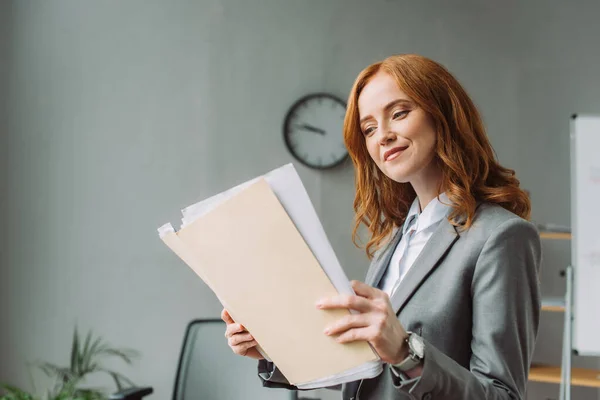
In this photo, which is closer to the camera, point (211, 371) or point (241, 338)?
point (241, 338)

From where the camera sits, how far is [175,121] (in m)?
3.84

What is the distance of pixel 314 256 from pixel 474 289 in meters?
0.30

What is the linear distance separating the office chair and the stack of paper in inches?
61.0

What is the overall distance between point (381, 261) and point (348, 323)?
465 millimetres

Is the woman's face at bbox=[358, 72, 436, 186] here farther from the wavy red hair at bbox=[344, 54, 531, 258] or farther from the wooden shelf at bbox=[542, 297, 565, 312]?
the wooden shelf at bbox=[542, 297, 565, 312]

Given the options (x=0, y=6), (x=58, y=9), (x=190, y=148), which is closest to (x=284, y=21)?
(x=190, y=148)

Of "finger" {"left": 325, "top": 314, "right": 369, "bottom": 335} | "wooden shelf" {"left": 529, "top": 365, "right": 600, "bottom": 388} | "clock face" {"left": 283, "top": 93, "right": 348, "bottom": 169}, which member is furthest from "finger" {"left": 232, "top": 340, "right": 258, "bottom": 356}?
"clock face" {"left": 283, "top": 93, "right": 348, "bottom": 169}

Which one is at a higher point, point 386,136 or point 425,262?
point 386,136

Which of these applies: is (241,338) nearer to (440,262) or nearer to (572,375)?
(440,262)

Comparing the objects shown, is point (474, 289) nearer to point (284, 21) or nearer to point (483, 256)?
point (483, 256)

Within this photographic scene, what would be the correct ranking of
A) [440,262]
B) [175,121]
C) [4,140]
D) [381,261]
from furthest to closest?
[175,121] → [4,140] → [381,261] → [440,262]

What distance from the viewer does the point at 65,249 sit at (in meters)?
3.73

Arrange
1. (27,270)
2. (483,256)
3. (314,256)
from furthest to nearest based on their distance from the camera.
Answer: (27,270)
(483,256)
(314,256)

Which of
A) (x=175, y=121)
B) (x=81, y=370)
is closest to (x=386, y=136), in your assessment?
(x=175, y=121)
